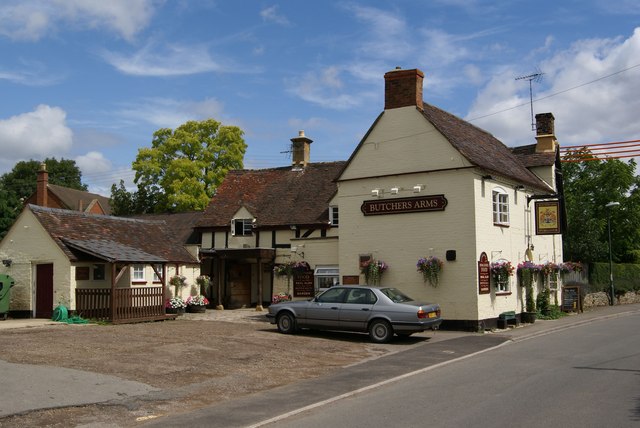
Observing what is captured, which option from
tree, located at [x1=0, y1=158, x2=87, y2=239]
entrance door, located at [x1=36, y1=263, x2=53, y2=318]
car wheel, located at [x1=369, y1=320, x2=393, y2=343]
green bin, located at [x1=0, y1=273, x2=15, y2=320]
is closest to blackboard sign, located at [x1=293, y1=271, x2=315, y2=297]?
car wheel, located at [x1=369, y1=320, x2=393, y2=343]

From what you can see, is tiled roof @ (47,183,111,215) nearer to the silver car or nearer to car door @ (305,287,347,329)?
the silver car

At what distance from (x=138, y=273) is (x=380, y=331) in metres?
12.7

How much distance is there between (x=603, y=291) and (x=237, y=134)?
91.2 ft

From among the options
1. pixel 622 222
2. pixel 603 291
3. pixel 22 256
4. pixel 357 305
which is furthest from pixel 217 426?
pixel 622 222

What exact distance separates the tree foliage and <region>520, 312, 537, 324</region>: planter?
2826 cm

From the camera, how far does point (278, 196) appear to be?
112 ft

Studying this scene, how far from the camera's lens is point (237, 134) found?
4944 cm

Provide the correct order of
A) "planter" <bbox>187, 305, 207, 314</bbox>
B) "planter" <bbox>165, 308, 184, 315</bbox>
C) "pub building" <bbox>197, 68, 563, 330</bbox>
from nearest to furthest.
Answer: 1. "pub building" <bbox>197, 68, 563, 330</bbox>
2. "planter" <bbox>165, 308, 184, 315</bbox>
3. "planter" <bbox>187, 305, 207, 314</bbox>

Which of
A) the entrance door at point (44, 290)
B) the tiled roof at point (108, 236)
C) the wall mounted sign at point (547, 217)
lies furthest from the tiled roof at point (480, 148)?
the entrance door at point (44, 290)

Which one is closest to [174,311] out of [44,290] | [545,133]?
[44,290]

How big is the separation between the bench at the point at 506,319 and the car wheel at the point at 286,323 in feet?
25.1

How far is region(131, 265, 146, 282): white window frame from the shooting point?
26266 millimetres

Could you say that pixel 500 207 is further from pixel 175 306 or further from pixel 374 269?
pixel 175 306

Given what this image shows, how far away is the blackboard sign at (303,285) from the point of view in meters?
27.3
